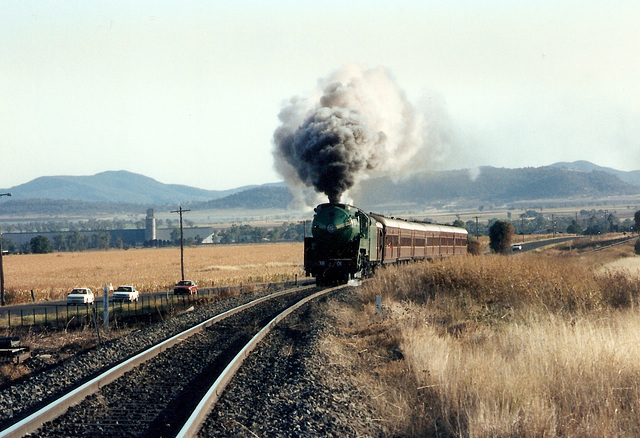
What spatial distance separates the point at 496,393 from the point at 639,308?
844cm

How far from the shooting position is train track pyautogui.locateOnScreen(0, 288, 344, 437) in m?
8.60

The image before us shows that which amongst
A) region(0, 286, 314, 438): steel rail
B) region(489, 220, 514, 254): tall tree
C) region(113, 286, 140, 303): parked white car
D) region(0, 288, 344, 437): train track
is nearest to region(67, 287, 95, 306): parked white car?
region(113, 286, 140, 303): parked white car

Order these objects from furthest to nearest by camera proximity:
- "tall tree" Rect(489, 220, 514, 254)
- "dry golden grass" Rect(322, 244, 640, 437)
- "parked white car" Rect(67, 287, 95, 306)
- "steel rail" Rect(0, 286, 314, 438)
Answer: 1. "tall tree" Rect(489, 220, 514, 254)
2. "parked white car" Rect(67, 287, 95, 306)
3. "dry golden grass" Rect(322, 244, 640, 437)
4. "steel rail" Rect(0, 286, 314, 438)

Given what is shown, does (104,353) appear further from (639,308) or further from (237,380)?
(639,308)

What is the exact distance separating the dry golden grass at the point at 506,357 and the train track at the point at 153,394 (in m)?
2.59

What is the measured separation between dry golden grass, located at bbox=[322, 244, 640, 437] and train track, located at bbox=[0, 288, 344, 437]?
2.59 metres

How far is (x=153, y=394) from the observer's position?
10672 millimetres

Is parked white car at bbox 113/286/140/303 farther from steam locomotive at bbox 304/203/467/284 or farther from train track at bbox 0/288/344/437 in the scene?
train track at bbox 0/288/344/437

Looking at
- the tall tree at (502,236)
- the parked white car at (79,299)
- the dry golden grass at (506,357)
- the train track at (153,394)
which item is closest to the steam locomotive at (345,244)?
the dry golden grass at (506,357)

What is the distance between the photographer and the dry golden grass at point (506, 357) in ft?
28.6

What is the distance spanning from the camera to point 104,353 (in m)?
14.9

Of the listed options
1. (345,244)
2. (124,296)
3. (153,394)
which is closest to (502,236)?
(124,296)

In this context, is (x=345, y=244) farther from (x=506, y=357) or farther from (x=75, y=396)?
(x=75, y=396)

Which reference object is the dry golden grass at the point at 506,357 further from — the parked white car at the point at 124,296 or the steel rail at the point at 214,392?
the parked white car at the point at 124,296
